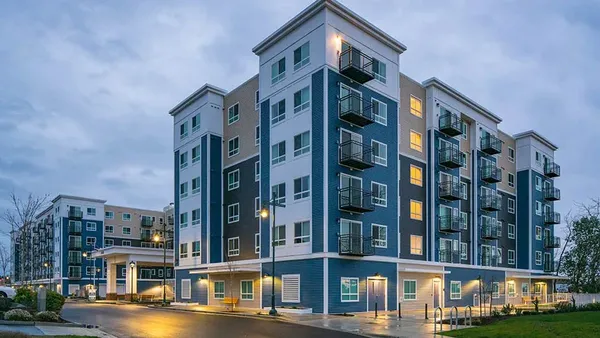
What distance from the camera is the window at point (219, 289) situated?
45125 mm

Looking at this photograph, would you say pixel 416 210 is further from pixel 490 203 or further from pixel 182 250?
pixel 182 250

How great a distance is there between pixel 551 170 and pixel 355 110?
3997 cm

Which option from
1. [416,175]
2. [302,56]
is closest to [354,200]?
[302,56]

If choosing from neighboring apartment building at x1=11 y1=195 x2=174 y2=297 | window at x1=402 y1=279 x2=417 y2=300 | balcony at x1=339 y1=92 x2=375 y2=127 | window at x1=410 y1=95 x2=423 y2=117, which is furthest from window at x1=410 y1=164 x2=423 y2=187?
neighboring apartment building at x1=11 y1=195 x2=174 y2=297

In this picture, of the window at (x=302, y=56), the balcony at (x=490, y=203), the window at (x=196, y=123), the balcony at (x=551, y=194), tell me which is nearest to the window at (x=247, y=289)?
the window at (x=196, y=123)

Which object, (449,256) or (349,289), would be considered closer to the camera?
(349,289)

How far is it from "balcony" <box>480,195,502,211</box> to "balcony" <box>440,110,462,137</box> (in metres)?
9.21

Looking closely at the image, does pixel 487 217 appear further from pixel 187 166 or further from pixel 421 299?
pixel 187 166

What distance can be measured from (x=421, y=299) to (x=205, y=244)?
19.2 m

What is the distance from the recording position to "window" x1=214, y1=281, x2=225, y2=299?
4512cm

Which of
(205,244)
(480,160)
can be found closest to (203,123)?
(205,244)

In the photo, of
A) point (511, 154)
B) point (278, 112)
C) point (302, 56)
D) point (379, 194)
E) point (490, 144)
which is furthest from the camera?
point (511, 154)

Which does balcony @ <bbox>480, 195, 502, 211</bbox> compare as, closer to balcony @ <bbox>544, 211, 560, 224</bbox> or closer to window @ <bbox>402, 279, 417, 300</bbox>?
balcony @ <bbox>544, 211, 560, 224</bbox>

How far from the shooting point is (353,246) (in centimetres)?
3503
